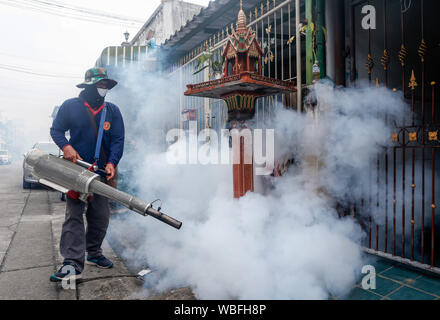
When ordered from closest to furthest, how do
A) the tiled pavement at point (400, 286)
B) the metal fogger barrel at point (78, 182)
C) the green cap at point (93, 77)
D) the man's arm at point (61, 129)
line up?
the tiled pavement at point (400, 286) → the metal fogger barrel at point (78, 182) → the man's arm at point (61, 129) → the green cap at point (93, 77)

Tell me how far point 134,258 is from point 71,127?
1673mm

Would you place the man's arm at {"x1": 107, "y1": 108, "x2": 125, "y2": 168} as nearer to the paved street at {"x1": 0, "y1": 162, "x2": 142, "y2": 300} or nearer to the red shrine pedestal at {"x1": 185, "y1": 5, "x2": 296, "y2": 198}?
the red shrine pedestal at {"x1": 185, "y1": 5, "x2": 296, "y2": 198}

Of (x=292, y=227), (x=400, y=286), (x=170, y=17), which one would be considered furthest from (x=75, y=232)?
(x=170, y=17)

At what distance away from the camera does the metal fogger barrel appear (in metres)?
2.93

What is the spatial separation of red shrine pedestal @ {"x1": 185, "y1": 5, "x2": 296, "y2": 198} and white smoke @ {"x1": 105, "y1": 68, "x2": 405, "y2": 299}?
353 millimetres

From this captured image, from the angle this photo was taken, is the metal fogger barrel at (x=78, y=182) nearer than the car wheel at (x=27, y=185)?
Yes

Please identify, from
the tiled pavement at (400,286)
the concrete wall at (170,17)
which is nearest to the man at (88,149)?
the tiled pavement at (400,286)

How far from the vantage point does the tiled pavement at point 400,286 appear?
9.00ft

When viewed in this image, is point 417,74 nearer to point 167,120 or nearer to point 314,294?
point 314,294

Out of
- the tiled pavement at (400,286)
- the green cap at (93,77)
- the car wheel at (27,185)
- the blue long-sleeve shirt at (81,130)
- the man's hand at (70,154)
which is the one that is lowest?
the tiled pavement at (400,286)

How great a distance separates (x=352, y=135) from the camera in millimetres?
3744

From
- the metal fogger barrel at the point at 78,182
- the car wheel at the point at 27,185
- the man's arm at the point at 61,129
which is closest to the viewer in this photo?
the metal fogger barrel at the point at 78,182

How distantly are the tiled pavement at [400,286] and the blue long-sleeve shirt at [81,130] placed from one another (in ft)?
8.92

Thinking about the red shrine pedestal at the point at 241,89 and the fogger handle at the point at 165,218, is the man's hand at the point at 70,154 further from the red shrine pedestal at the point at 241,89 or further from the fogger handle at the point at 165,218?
the red shrine pedestal at the point at 241,89
